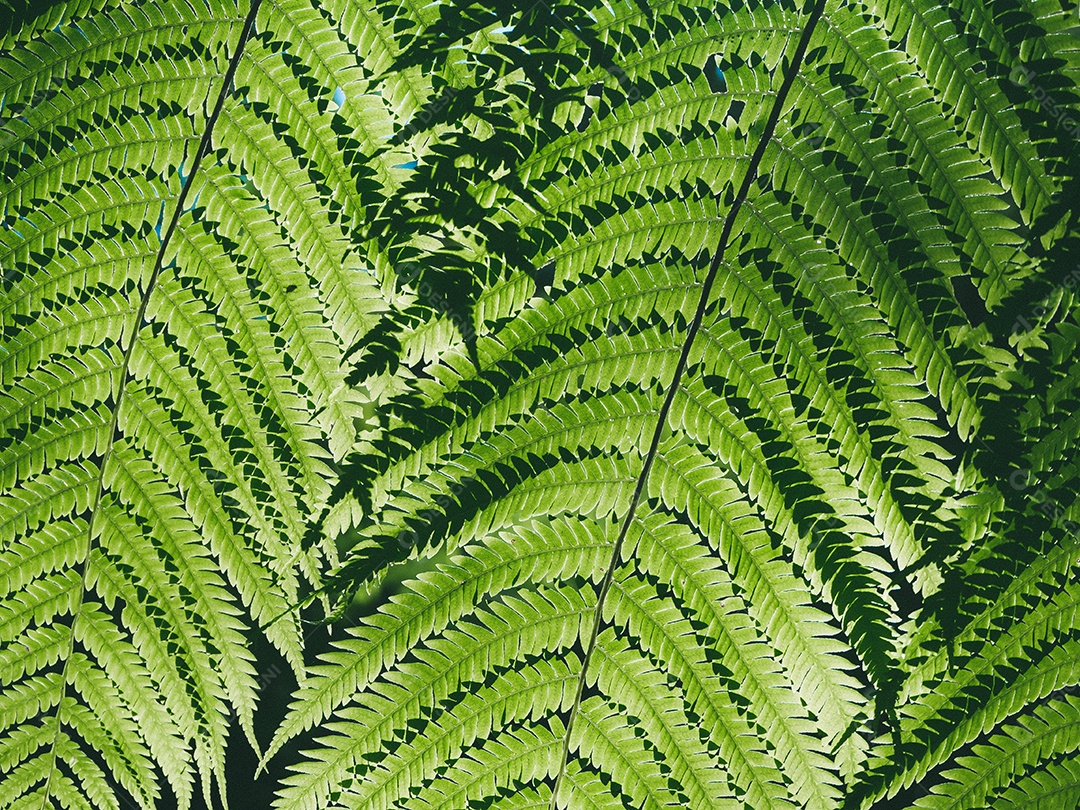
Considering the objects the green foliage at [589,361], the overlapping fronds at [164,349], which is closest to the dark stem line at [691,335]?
the green foliage at [589,361]

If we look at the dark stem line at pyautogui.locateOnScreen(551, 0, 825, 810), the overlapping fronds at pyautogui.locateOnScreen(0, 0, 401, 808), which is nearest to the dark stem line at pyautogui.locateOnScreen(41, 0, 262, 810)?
the overlapping fronds at pyautogui.locateOnScreen(0, 0, 401, 808)

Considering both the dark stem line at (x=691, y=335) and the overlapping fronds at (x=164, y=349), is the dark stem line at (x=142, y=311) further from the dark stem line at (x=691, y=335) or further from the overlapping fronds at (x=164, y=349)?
the dark stem line at (x=691, y=335)

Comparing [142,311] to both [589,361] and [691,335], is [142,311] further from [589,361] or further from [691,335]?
[691,335]

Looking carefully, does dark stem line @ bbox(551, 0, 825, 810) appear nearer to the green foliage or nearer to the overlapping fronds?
the green foliage

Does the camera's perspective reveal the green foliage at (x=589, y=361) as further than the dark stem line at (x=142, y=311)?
No

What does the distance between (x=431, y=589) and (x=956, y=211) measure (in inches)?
30.2

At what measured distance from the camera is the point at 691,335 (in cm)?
99

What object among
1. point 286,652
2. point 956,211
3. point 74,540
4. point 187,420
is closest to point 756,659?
point 956,211

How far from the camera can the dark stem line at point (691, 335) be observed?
3.10 feet

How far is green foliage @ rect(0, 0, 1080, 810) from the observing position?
897mm

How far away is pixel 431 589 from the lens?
3.39 feet

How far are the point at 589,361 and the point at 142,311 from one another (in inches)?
26.1

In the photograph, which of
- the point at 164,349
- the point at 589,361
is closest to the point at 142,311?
the point at 164,349

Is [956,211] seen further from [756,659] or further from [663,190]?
[756,659]
